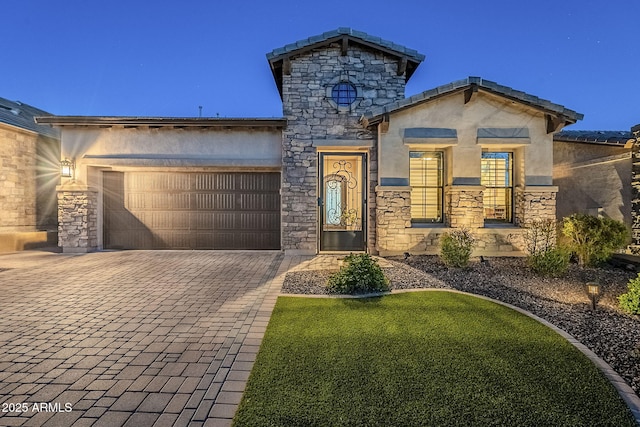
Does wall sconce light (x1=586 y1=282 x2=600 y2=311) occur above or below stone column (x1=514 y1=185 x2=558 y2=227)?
below

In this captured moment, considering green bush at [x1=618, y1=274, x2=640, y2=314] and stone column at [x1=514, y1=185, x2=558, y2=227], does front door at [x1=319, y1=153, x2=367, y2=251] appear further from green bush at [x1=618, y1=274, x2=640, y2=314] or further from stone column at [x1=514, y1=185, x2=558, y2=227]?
green bush at [x1=618, y1=274, x2=640, y2=314]

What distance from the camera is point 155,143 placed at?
991cm

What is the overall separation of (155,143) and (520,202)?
1108 centimetres

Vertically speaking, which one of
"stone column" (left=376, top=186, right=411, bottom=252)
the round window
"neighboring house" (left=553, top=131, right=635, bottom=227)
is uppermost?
the round window

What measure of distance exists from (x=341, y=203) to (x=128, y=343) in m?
7.14

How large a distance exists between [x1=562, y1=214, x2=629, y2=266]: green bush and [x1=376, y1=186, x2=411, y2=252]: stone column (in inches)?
150

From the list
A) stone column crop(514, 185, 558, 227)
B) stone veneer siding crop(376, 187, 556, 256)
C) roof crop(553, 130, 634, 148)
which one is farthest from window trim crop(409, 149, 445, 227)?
roof crop(553, 130, 634, 148)

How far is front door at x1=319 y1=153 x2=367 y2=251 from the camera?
980 centimetres

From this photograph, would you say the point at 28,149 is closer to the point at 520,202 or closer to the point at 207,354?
the point at 207,354

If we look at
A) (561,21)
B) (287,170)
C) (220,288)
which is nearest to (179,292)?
(220,288)

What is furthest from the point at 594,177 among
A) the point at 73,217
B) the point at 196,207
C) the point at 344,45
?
the point at 73,217

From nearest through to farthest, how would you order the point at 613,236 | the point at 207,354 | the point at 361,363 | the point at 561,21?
the point at 361,363 < the point at 207,354 < the point at 613,236 < the point at 561,21

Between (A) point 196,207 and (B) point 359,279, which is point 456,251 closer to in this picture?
(B) point 359,279

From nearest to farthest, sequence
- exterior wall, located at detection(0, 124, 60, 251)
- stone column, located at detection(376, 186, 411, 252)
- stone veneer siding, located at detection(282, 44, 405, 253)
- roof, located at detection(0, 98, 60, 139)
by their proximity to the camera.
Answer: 1. stone column, located at detection(376, 186, 411, 252)
2. stone veneer siding, located at detection(282, 44, 405, 253)
3. exterior wall, located at detection(0, 124, 60, 251)
4. roof, located at detection(0, 98, 60, 139)
